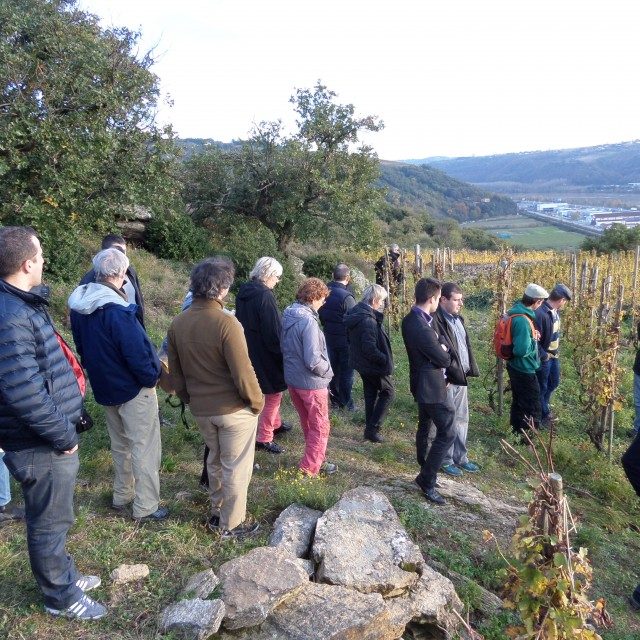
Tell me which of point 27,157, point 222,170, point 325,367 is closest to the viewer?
point 325,367

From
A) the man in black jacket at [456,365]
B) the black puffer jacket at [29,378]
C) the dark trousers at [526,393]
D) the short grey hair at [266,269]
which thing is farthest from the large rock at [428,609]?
the dark trousers at [526,393]

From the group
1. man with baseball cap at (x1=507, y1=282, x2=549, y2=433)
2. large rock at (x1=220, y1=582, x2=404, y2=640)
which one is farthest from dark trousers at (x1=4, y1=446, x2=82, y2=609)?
man with baseball cap at (x1=507, y1=282, x2=549, y2=433)

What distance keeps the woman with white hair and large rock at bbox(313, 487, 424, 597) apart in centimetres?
146

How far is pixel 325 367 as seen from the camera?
4.31 metres

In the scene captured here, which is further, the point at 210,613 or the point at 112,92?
the point at 112,92

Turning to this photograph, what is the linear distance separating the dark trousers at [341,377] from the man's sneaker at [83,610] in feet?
13.6

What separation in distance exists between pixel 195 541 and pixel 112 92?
948 cm

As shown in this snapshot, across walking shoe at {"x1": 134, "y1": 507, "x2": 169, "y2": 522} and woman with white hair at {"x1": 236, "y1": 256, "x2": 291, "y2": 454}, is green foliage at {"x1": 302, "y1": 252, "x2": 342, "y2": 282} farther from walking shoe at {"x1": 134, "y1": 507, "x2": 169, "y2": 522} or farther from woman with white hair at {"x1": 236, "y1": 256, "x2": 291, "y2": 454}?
walking shoe at {"x1": 134, "y1": 507, "x2": 169, "y2": 522}

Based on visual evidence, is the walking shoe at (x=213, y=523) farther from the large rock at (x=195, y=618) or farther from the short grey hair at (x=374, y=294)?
the short grey hair at (x=374, y=294)

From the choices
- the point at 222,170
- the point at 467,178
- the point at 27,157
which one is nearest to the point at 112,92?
the point at 27,157

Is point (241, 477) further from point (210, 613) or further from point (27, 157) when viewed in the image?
point (27, 157)

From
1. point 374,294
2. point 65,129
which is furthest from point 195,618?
point 65,129

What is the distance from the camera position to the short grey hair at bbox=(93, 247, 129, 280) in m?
3.36

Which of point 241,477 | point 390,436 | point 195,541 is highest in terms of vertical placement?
point 241,477
